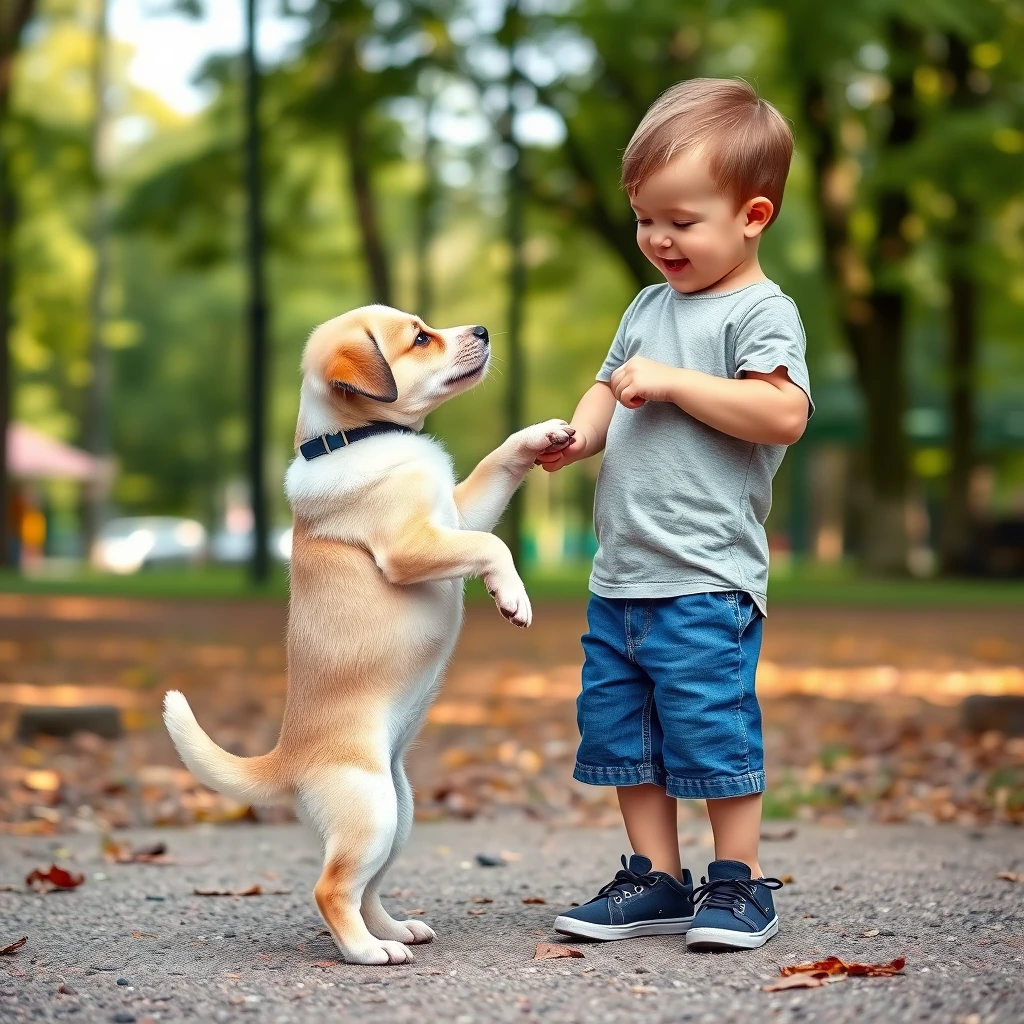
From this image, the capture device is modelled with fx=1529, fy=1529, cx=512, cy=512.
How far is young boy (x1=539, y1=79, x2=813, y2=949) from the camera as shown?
12.6ft

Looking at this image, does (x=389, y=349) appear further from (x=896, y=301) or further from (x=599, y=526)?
(x=896, y=301)

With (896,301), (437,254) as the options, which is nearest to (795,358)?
(896,301)

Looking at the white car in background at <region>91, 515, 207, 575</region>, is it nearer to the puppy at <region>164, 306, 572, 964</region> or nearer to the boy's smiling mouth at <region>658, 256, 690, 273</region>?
the puppy at <region>164, 306, 572, 964</region>

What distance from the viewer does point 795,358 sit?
389 cm

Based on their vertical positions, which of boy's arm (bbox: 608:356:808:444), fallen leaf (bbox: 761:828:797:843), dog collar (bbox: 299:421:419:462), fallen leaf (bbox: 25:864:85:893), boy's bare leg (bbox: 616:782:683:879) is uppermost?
boy's arm (bbox: 608:356:808:444)

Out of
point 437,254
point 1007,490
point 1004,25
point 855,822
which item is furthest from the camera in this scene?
point 437,254

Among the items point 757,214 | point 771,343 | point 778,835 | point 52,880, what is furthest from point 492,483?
point 778,835

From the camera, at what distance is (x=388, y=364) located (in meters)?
3.88

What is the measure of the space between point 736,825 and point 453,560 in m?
1.03

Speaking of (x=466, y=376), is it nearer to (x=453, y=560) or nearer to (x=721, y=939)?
(x=453, y=560)

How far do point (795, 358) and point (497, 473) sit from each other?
855 millimetres

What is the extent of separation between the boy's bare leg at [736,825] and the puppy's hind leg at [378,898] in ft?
2.58

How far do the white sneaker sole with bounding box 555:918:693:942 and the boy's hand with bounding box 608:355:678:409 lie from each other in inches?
52.7

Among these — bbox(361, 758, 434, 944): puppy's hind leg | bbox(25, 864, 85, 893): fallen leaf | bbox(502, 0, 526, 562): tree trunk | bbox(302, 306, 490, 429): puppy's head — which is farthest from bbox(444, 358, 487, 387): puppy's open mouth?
bbox(502, 0, 526, 562): tree trunk
